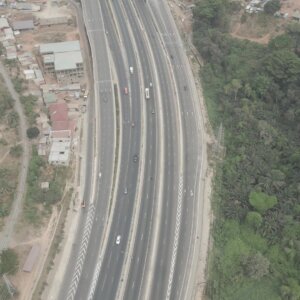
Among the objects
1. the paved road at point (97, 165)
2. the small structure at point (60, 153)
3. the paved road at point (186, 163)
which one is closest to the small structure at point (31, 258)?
the paved road at point (97, 165)

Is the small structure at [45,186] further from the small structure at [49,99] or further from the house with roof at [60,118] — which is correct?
the small structure at [49,99]

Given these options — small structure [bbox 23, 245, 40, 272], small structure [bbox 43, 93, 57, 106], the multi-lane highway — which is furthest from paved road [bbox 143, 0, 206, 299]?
small structure [bbox 43, 93, 57, 106]

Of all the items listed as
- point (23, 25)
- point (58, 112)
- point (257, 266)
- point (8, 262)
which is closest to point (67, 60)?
point (58, 112)

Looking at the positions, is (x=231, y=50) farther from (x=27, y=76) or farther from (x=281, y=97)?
(x=27, y=76)

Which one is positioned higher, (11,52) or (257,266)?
(11,52)

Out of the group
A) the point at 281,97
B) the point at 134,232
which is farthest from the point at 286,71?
the point at 134,232

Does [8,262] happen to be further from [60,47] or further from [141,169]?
[60,47]

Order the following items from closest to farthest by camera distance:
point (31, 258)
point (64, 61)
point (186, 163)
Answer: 1. point (31, 258)
2. point (186, 163)
3. point (64, 61)
